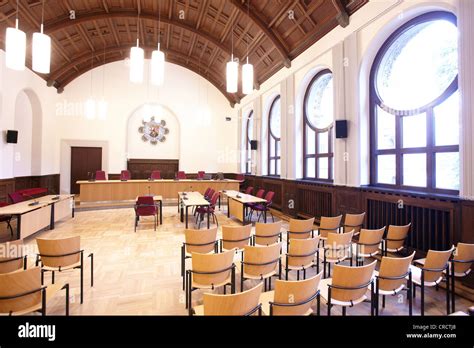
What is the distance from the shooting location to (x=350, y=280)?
7.48 feet

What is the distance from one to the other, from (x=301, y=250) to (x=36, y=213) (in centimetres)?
566

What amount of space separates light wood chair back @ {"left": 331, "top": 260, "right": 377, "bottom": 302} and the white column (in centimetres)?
231

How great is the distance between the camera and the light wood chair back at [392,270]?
2.49 m

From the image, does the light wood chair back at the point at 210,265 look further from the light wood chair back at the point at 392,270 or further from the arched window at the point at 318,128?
the arched window at the point at 318,128

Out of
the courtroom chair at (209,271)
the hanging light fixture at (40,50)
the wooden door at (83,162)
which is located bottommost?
the courtroom chair at (209,271)

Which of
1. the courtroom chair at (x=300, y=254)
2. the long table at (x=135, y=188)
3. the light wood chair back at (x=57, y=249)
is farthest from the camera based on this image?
the long table at (x=135, y=188)

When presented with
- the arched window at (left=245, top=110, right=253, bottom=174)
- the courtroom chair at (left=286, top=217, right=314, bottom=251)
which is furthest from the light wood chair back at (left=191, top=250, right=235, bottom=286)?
the arched window at (left=245, top=110, right=253, bottom=174)

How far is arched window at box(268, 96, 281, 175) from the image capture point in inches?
400

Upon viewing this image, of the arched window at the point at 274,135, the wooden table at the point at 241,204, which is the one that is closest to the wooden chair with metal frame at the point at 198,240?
the wooden table at the point at 241,204

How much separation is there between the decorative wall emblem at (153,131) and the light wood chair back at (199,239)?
10.1 meters

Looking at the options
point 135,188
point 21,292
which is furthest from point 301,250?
point 135,188

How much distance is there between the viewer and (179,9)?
29.0 ft

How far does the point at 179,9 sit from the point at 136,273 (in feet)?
28.3

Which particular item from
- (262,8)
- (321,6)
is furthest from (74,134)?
(321,6)
